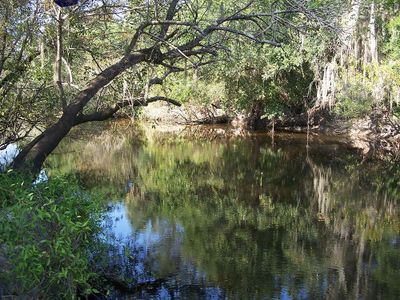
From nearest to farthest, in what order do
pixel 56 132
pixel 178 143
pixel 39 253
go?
pixel 39 253 < pixel 56 132 < pixel 178 143

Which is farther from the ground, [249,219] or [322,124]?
[322,124]

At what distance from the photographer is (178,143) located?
23047 millimetres

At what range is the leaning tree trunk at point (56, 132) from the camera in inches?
299

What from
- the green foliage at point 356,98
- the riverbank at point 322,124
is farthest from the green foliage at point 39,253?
the green foliage at point 356,98

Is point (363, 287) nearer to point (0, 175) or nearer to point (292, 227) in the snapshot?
point (292, 227)

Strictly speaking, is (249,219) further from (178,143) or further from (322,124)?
(322,124)

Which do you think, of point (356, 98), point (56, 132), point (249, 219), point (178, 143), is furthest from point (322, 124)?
point (56, 132)

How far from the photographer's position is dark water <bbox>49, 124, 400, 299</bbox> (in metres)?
7.59

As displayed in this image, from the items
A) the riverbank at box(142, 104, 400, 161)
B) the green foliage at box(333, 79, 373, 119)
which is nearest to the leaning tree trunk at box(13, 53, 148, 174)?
the riverbank at box(142, 104, 400, 161)

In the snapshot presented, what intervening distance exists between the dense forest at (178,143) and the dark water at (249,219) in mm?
71

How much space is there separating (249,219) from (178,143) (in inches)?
485

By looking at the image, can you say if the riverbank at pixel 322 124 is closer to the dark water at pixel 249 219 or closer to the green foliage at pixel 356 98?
the green foliage at pixel 356 98

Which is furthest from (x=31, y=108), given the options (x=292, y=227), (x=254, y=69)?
(x=254, y=69)

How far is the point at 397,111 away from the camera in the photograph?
2069 cm
